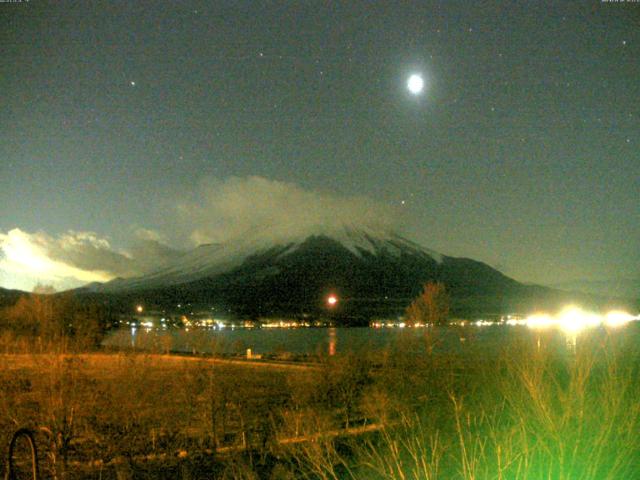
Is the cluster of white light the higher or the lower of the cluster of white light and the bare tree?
the lower

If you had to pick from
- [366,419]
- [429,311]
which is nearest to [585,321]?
[366,419]

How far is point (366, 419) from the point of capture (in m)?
15.3

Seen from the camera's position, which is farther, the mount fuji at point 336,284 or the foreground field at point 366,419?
the mount fuji at point 336,284

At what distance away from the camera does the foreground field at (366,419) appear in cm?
518

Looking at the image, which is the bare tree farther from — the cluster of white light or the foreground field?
the cluster of white light

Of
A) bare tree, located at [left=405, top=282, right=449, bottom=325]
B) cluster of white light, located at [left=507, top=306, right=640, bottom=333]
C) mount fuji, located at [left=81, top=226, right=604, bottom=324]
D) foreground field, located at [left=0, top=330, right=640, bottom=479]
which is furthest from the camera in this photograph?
mount fuji, located at [left=81, top=226, right=604, bottom=324]

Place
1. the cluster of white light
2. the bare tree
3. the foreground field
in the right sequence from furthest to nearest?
the bare tree → the cluster of white light → the foreground field

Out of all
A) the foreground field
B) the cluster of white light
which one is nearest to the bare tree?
the foreground field

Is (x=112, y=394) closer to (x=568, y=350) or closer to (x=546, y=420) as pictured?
(x=568, y=350)

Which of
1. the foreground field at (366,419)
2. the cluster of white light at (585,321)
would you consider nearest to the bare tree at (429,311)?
the foreground field at (366,419)

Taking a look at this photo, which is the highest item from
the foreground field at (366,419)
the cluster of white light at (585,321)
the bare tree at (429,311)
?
the bare tree at (429,311)

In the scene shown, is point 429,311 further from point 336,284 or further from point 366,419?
point 336,284

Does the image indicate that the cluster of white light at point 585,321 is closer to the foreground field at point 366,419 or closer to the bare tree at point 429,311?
the foreground field at point 366,419

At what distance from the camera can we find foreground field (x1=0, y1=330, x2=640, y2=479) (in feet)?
17.0
